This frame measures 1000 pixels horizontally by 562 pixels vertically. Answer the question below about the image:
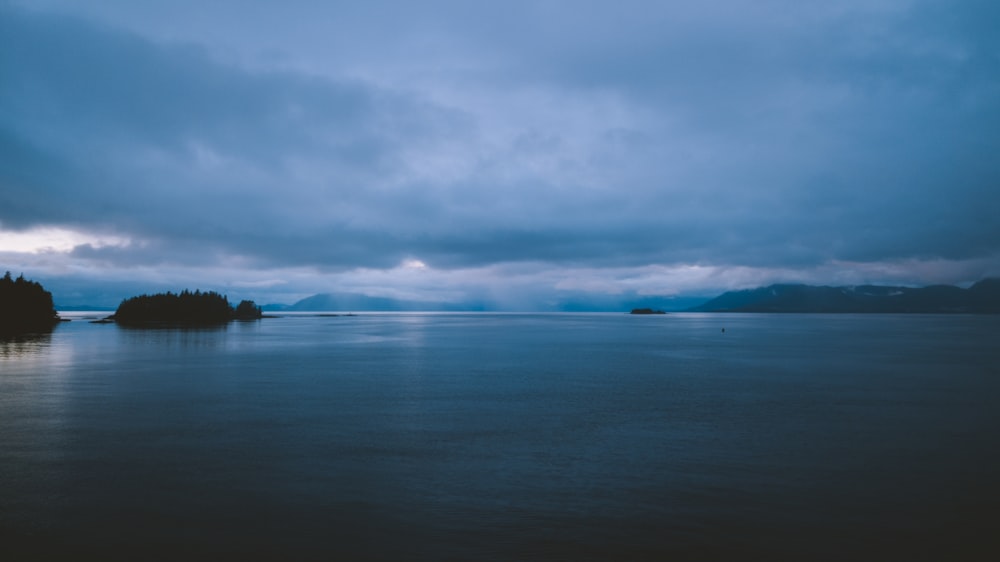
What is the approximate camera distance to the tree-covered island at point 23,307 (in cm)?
14488

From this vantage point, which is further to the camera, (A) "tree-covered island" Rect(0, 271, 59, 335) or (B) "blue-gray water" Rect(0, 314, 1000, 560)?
(A) "tree-covered island" Rect(0, 271, 59, 335)

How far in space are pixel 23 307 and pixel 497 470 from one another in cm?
18082

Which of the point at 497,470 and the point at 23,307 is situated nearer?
the point at 497,470

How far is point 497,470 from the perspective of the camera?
22.0 metres

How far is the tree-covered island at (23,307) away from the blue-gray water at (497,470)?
13023cm

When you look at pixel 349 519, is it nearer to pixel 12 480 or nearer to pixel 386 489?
pixel 386 489

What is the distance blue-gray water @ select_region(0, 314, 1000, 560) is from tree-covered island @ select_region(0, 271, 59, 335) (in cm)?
13023

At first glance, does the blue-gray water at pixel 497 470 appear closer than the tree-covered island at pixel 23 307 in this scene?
Yes

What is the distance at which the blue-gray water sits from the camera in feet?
51.3

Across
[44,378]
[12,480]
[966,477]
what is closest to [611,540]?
[966,477]

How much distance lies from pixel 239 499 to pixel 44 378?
4325cm

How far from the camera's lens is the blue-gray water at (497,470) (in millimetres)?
15648

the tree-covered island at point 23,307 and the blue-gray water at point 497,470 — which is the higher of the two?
the tree-covered island at point 23,307

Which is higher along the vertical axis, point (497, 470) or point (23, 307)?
point (23, 307)
